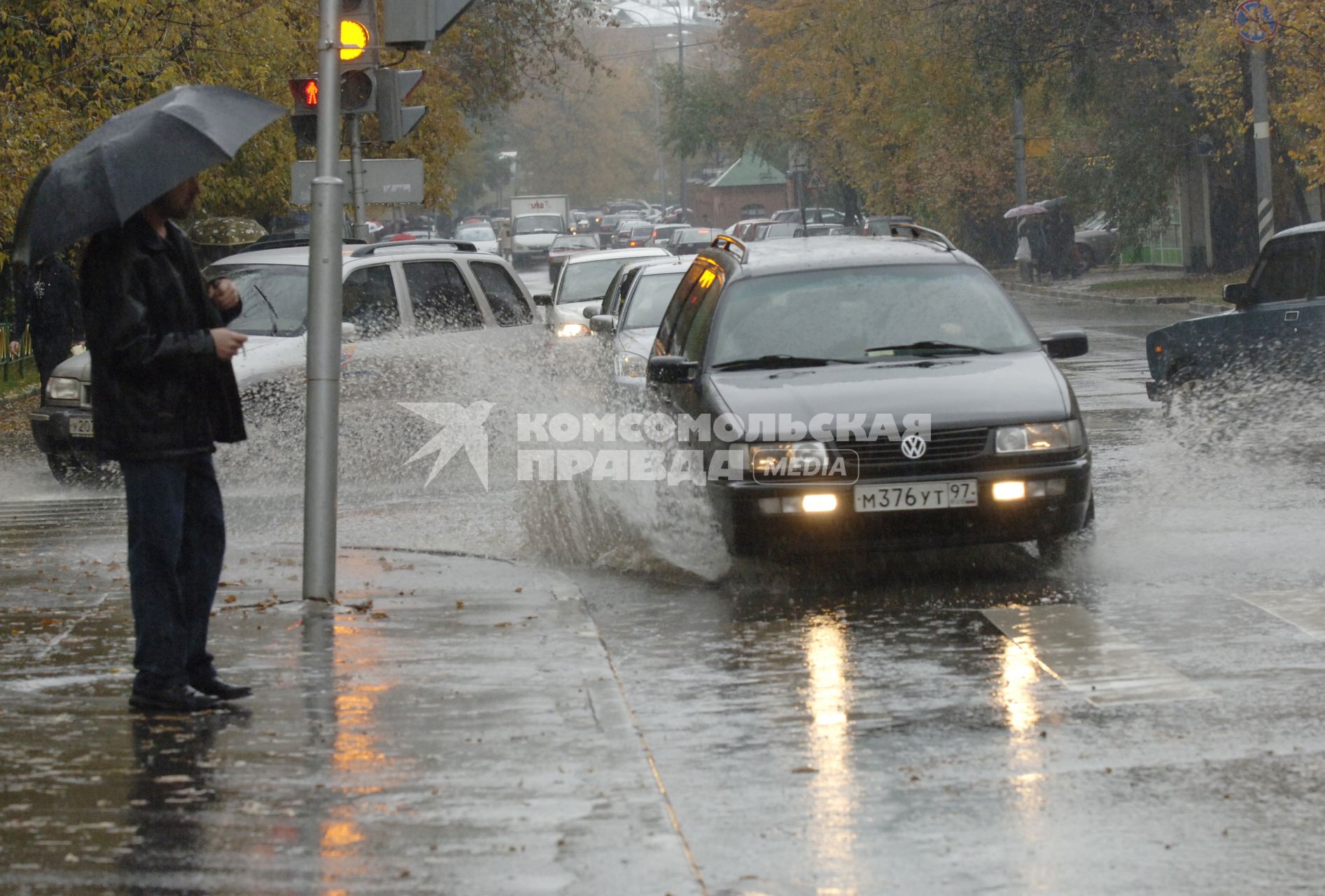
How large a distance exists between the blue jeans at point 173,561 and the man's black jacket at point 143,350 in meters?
0.10

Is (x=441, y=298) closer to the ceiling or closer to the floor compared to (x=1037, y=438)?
closer to the ceiling

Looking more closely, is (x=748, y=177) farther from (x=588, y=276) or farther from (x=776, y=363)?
(x=776, y=363)

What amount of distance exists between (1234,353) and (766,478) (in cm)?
774

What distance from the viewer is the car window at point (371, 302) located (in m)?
14.2

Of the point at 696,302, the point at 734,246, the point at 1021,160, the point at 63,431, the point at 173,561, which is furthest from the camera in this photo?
the point at 1021,160

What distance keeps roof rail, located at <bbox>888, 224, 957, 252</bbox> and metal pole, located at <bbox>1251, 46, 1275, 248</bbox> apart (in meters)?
19.7

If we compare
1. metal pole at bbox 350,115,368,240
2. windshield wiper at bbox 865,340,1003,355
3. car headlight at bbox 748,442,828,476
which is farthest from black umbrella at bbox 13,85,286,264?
metal pole at bbox 350,115,368,240

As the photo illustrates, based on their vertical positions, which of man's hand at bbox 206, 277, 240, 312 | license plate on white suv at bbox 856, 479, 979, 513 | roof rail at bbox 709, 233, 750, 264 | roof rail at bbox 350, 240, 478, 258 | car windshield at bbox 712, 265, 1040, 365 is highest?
roof rail at bbox 350, 240, 478, 258

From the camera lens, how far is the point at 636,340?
1677 cm

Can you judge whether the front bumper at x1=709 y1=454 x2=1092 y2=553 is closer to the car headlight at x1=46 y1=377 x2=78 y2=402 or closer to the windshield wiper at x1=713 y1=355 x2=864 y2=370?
the windshield wiper at x1=713 y1=355 x2=864 y2=370

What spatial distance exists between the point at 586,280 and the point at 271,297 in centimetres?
1105

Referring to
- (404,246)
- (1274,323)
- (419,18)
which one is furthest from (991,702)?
(404,246)

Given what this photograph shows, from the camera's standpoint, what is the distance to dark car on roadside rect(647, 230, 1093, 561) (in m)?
8.31

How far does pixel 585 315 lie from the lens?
66.8 ft
